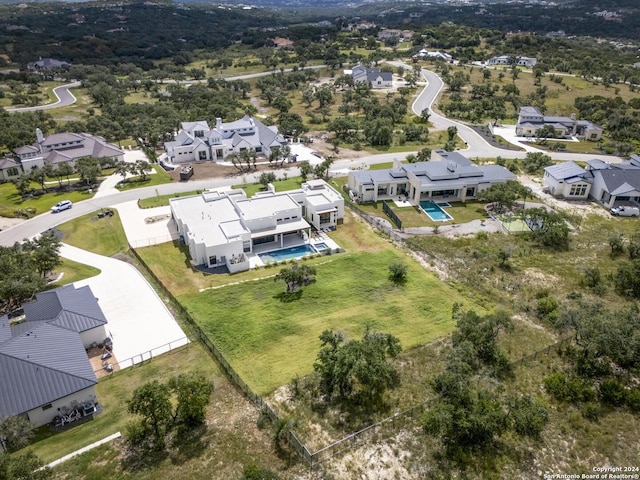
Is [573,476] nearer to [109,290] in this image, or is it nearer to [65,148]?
[109,290]

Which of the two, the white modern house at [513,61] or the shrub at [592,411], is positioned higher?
the white modern house at [513,61]

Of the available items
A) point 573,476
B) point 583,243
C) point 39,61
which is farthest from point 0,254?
point 39,61

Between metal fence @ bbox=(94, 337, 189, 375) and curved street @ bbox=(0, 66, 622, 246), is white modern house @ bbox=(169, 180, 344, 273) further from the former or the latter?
curved street @ bbox=(0, 66, 622, 246)

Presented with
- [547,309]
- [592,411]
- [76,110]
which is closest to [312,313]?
[547,309]

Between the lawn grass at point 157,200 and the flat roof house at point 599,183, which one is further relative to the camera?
the lawn grass at point 157,200

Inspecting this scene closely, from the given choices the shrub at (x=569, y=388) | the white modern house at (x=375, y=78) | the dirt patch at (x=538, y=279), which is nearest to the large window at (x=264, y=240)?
the dirt patch at (x=538, y=279)

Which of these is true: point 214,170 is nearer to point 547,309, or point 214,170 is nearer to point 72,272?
point 72,272

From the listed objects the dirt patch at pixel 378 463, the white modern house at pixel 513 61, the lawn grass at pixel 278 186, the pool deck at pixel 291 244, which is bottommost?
the pool deck at pixel 291 244

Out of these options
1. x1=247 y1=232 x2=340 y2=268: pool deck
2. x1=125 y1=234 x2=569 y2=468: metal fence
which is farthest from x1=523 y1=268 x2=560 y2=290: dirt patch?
x1=247 y1=232 x2=340 y2=268: pool deck

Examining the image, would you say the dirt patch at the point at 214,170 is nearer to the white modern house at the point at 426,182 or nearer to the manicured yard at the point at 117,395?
the white modern house at the point at 426,182
